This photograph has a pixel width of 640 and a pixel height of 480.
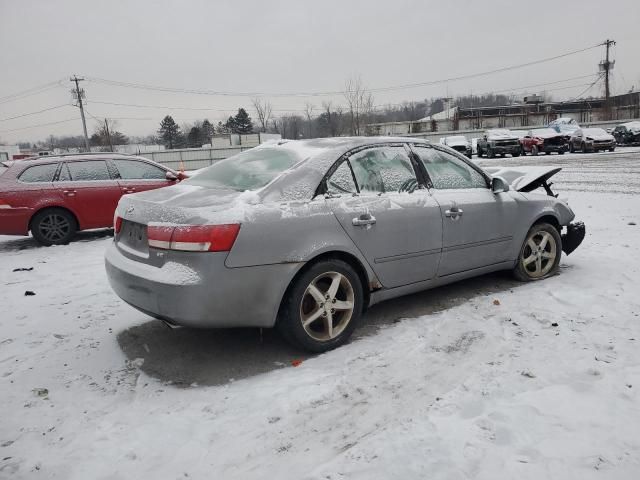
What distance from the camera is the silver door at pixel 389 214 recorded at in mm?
3506

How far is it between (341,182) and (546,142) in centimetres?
2735

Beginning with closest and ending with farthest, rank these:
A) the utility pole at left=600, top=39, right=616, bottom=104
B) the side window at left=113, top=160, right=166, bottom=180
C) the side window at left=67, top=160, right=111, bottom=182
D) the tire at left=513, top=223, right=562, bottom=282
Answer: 1. the tire at left=513, top=223, right=562, bottom=282
2. the side window at left=67, top=160, right=111, bottom=182
3. the side window at left=113, top=160, right=166, bottom=180
4. the utility pole at left=600, top=39, right=616, bottom=104

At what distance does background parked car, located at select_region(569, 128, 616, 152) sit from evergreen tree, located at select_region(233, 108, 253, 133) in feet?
232

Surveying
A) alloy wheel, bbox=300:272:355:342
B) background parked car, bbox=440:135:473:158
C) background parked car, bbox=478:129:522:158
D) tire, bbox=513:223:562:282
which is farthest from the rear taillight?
background parked car, bbox=440:135:473:158

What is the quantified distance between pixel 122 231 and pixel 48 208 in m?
5.09

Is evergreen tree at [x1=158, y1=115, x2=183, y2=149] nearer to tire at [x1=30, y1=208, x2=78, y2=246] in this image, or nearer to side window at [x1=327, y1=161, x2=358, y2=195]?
tire at [x1=30, y1=208, x2=78, y2=246]

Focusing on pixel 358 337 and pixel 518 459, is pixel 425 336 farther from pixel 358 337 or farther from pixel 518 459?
pixel 518 459

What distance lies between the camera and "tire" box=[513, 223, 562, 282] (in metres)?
4.84

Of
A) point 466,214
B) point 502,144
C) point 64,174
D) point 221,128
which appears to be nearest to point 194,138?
point 221,128

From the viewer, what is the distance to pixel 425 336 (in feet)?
11.9

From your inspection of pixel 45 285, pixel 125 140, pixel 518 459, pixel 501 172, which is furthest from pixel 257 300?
pixel 125 140

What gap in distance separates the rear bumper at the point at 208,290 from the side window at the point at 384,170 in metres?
1.03

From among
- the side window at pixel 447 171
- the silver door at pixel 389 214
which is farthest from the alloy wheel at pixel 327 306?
the side window at pixel 447 171

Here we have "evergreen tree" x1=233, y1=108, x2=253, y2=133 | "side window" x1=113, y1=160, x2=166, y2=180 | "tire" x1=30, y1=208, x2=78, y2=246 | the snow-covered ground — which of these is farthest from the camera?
"evergreen tree" x1=233, y1=108, x2=253, y2=133
